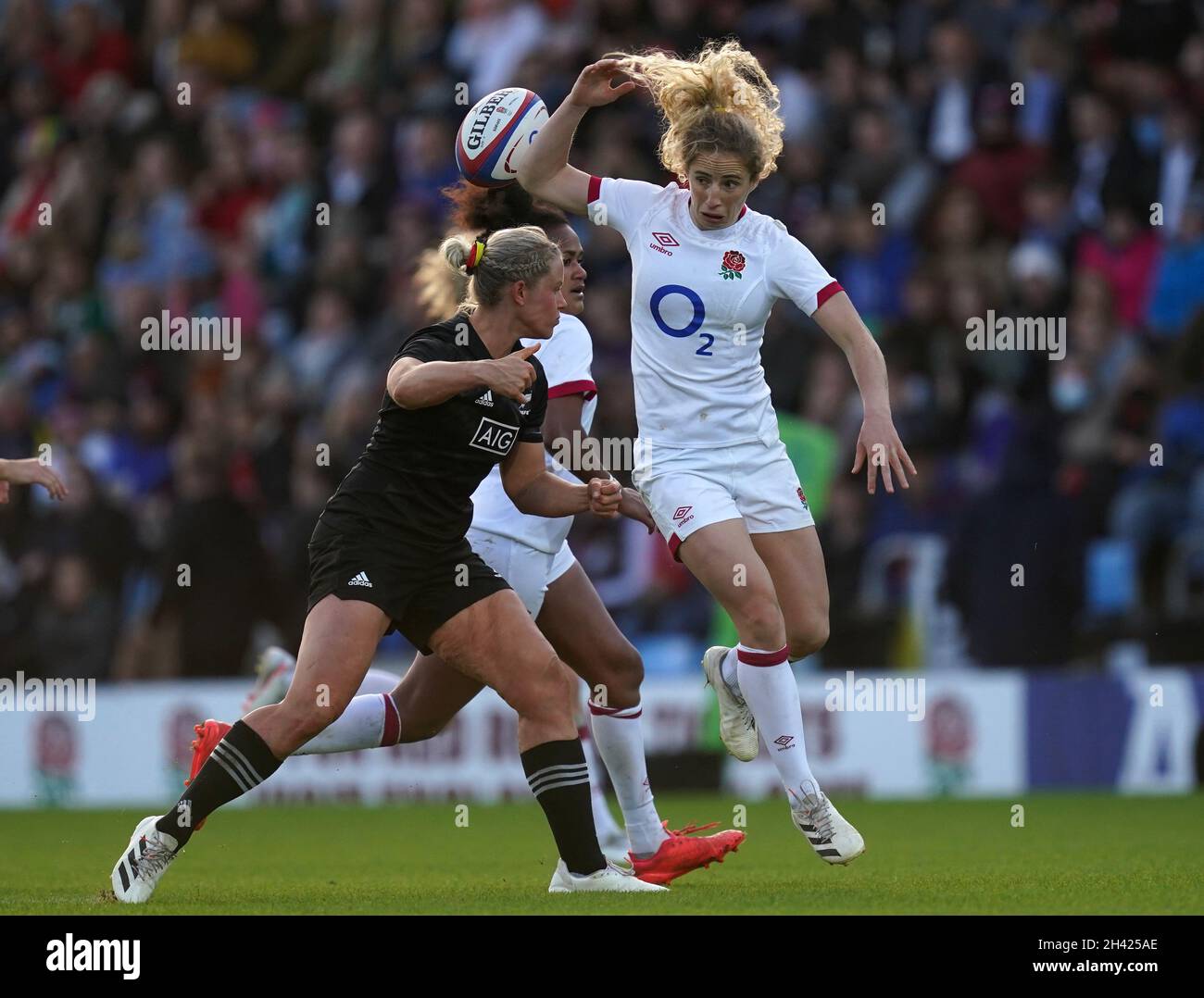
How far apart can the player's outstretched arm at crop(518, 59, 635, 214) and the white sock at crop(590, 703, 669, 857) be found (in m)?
1.93

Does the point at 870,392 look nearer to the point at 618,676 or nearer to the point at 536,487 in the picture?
the point at 536,487

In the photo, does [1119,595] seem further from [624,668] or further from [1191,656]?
[624,668]

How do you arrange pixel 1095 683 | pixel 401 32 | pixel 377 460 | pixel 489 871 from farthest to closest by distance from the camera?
pixel 401 32 → pixel 1095 683 → pixel 489 871 → pixel 377 460

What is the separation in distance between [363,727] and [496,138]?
A: 7.59 feet

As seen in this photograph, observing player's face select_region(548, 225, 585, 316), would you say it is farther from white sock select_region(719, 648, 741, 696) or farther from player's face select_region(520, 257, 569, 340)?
white sock select_region(719, 648, 741, 696)

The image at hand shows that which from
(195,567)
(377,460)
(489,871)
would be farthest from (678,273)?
(195,567)

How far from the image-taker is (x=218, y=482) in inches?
543

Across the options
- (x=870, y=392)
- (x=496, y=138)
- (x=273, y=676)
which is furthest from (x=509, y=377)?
(x=273, y=676)

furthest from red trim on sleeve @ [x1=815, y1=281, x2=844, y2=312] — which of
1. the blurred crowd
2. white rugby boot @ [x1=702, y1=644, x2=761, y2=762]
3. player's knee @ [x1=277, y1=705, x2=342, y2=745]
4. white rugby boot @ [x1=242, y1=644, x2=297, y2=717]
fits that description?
the blurred crowd

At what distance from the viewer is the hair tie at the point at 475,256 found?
21.8 feet

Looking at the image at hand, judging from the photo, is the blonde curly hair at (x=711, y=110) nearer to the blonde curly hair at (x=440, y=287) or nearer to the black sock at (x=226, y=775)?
the blonde curly hair at (x=440, y=287)

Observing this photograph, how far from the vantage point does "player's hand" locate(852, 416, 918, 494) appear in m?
6.86

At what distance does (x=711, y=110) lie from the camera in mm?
7230

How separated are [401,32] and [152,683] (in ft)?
21.4
